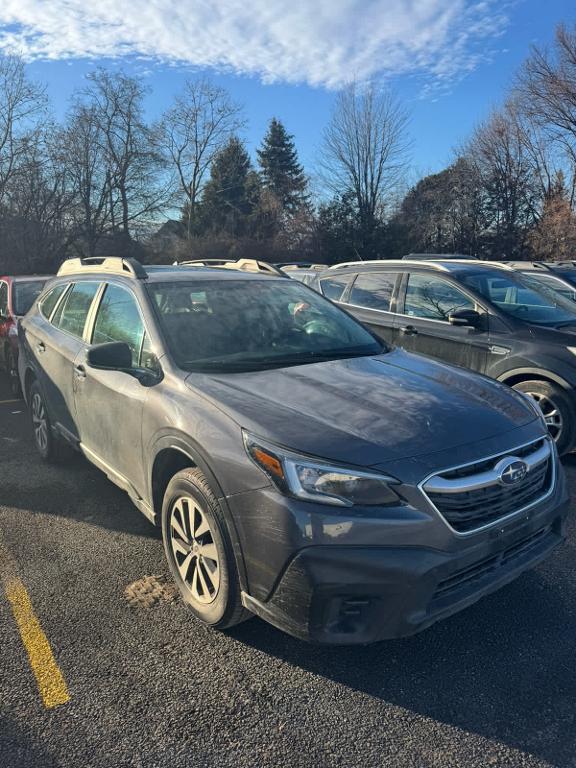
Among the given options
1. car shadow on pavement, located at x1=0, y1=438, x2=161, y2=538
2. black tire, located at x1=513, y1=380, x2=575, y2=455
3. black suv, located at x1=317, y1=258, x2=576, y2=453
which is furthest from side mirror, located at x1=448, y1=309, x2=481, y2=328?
car shadow on pavement, located at x1=0, y1=438, x2=161, y2=538

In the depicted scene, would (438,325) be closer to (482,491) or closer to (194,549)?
(482,491)

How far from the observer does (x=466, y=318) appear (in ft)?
18.4

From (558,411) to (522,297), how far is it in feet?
4.69

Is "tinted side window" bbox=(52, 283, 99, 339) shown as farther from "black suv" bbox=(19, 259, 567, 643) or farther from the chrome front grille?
the chrome front grille

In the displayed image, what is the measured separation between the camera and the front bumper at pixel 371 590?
222 centimetres

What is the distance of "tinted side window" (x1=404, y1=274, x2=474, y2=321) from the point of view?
5.92 m

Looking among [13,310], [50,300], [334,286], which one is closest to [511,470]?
[50,300]

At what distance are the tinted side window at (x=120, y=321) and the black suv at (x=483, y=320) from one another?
2.21m

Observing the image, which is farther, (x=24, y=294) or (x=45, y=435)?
(x=24, y=294)

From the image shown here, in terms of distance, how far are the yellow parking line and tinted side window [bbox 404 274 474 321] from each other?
4.51 m

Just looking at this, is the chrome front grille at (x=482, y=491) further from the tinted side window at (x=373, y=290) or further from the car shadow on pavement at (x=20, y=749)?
the tinted side window at (x=373, y=290)

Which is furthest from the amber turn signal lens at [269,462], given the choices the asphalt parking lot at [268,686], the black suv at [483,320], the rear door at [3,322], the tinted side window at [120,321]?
the rear door at [3,322]

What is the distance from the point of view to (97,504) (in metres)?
4.32

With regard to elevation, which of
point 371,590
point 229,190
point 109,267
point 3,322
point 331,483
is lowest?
point 371,590
